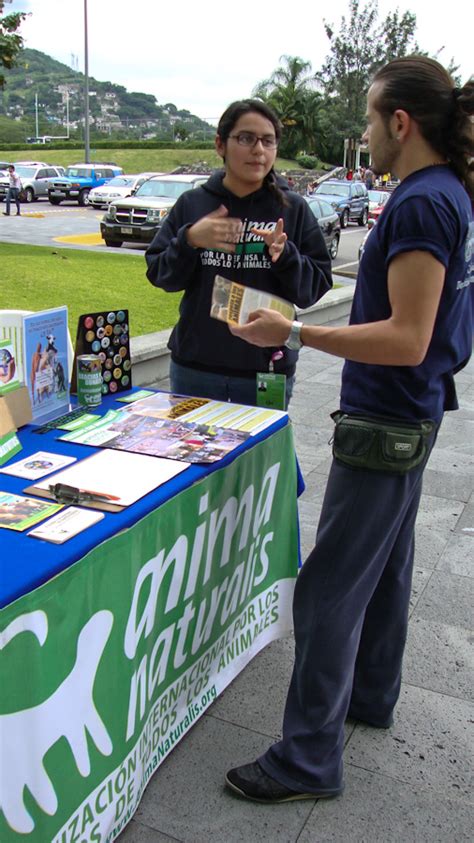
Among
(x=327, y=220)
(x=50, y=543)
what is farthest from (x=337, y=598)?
(x=327, y=220)

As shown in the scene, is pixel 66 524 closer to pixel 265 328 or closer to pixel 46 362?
pixel 265 328

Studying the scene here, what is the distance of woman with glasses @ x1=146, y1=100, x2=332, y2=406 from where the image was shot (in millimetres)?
2514

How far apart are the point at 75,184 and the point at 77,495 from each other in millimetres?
28904

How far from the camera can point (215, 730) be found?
2328 mm

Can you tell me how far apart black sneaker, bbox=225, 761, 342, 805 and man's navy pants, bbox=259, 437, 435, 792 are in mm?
21

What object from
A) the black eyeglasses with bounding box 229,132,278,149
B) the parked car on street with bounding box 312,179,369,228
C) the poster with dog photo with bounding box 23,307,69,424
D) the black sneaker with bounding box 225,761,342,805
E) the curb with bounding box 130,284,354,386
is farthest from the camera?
the parked car on street with bounding box 312,179,369,228

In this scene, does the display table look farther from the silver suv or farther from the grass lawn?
the silver suv

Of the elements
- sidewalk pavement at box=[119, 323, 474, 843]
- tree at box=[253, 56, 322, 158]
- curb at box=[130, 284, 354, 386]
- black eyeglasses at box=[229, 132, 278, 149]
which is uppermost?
tree at box=[253, 56, 322, 158]

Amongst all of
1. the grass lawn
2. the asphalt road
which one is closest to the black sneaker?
the grass lawn

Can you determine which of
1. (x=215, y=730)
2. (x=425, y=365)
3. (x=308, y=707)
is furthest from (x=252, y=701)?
(x=425, y=365)

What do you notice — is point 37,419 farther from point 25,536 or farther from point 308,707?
point 308,707

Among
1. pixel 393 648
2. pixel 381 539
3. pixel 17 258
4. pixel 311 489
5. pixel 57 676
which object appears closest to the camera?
pixel 57 676

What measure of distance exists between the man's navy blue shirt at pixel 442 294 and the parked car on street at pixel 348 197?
22946mm

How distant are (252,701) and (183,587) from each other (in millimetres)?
662
